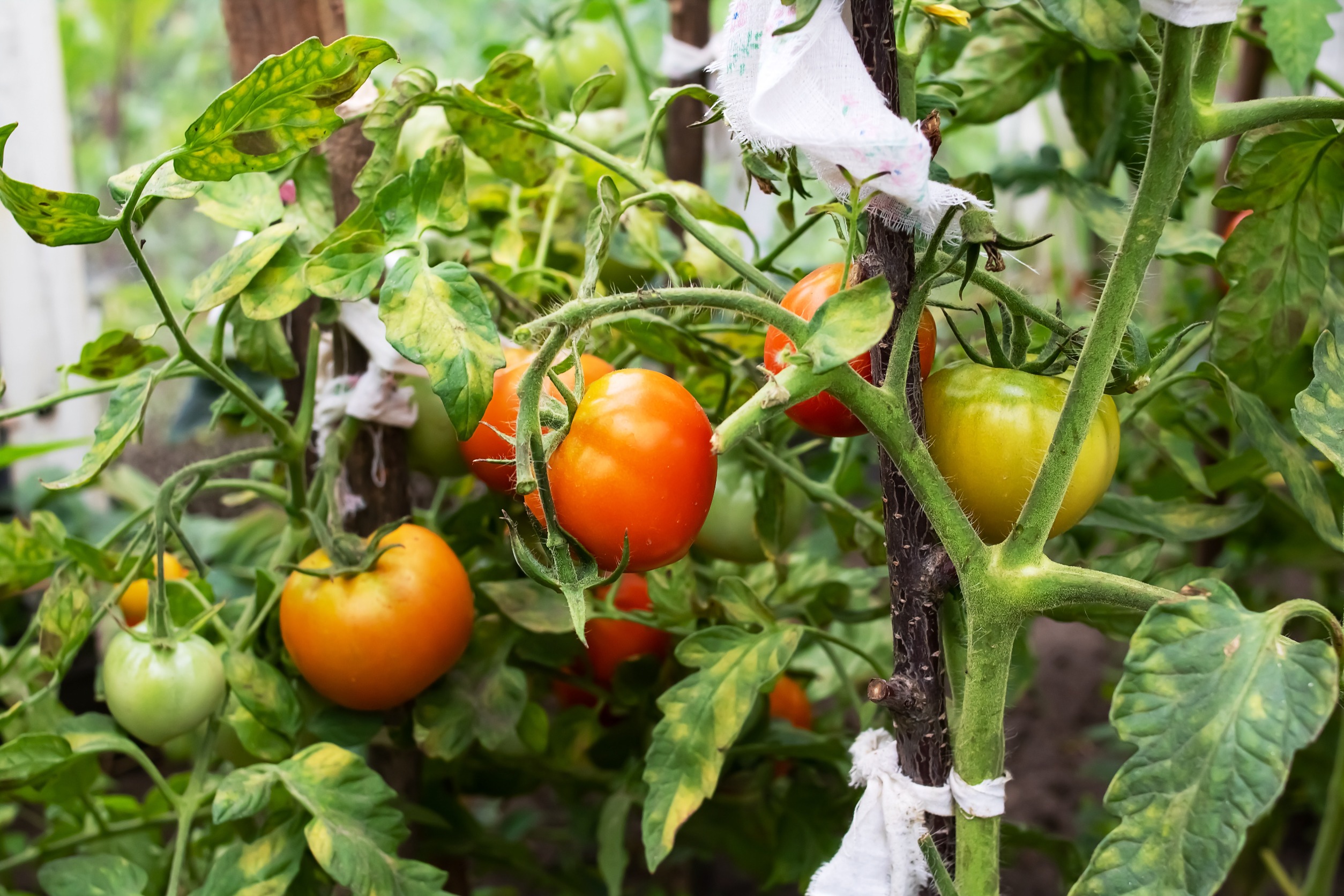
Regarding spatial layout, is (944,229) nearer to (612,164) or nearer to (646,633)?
(612,164)

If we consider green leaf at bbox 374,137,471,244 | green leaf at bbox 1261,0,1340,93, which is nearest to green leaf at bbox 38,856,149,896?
green leaf at bbox 374,137,471,244

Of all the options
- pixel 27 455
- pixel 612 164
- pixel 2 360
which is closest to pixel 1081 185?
pixel 612 164

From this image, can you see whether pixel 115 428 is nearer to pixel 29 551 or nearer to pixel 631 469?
pixel 29 551

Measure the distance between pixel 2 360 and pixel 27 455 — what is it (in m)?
0.45

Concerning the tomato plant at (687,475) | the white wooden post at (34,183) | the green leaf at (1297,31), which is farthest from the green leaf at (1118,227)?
the white wooden post at (34,183)

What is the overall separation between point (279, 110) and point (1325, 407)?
53cm

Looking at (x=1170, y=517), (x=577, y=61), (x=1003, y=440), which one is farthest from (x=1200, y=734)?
(x=577, y=61)

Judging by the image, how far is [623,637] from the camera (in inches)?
35.7

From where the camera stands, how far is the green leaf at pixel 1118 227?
29.3 inches

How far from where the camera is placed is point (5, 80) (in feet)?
4.42

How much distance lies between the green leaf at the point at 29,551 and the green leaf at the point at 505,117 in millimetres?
433

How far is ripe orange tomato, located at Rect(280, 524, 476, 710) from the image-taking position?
69 cm

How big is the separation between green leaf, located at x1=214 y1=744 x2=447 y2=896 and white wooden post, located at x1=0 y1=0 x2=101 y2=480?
93 cm

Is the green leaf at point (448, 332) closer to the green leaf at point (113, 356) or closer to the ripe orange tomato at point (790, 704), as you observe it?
the green leaf at point (113, 356)
